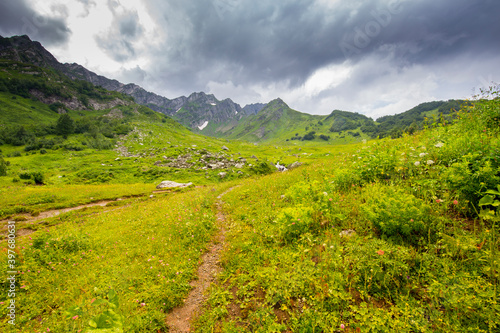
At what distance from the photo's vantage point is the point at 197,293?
243 inches

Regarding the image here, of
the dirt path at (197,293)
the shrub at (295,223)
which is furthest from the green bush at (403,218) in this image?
the dirt path at (197,293)

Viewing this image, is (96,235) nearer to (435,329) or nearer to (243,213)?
(243,213)

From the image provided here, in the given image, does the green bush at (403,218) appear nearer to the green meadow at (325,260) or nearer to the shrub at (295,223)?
the green meadow at (325,260)

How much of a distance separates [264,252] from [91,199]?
2931cm

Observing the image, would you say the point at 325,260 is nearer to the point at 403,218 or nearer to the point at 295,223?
the point at 295,223

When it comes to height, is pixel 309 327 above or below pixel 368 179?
below

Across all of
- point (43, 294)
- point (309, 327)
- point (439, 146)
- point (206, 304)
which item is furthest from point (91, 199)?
point (439, 146)

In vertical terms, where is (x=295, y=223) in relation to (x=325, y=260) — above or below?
above

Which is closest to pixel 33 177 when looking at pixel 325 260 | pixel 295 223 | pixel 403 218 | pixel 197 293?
pixel 197 293

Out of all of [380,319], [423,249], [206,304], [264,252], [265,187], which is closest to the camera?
[380,319]

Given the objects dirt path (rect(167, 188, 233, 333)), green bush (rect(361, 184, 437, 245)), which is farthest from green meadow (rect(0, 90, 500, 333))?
dirt path (rect(167, 188, 233, 333))

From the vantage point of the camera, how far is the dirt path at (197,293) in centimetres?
518

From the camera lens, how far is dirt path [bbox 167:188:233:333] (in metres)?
5.18

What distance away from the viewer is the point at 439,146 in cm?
720
